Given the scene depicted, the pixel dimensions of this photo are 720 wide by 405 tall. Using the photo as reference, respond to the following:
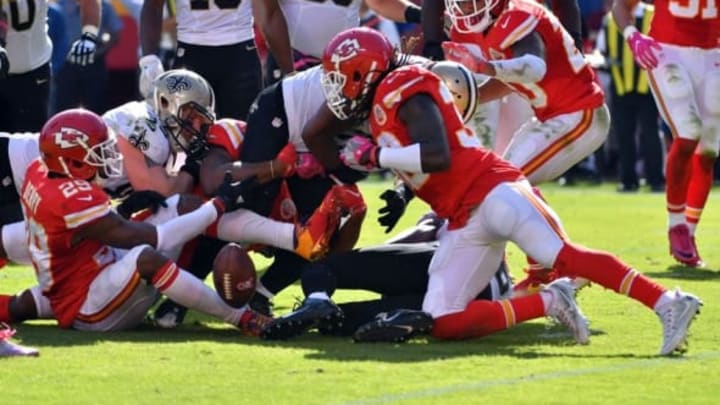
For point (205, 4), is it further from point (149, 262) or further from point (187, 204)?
point (149, 262)

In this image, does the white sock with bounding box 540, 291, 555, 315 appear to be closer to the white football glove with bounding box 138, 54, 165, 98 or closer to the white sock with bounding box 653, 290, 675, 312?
the white sock with bounding box 653, 290, 675, 312

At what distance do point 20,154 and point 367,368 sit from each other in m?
2.45

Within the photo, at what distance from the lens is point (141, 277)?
646cm

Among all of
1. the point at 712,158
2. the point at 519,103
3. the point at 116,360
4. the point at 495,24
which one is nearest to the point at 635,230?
the point at 712,158

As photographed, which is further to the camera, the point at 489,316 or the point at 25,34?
the point at 25,34

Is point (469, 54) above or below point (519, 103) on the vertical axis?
above

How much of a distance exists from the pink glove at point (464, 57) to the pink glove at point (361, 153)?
2.79 ft

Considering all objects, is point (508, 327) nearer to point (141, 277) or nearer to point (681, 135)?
point (141, 277)

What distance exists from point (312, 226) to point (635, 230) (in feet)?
15.4

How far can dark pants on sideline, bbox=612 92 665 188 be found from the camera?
48.2 ft

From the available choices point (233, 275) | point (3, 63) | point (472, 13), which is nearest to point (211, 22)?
point (3, 63)

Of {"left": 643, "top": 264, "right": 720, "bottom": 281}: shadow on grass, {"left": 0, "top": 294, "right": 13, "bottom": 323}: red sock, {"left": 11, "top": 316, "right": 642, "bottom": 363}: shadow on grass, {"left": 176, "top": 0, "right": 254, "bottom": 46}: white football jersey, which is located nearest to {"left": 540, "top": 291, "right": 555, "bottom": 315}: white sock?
{"left": 11, "top": 316, "right": 642, "bottom": 363}: shadow on grass

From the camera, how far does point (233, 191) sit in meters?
6.91

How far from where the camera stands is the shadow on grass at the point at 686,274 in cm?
834
